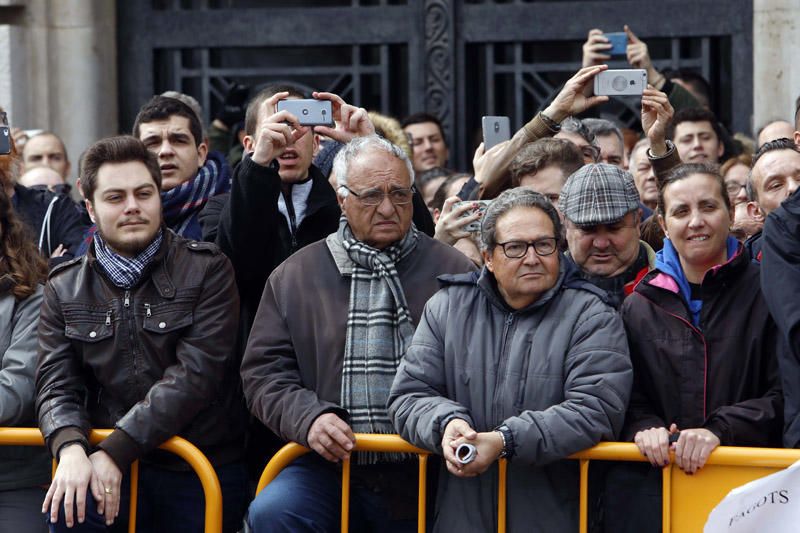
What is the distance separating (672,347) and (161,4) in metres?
5.32

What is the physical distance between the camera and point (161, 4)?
9.08 metres

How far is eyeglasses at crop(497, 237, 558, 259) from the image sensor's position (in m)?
4.66

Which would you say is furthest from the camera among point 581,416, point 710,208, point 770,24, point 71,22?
point 71,22

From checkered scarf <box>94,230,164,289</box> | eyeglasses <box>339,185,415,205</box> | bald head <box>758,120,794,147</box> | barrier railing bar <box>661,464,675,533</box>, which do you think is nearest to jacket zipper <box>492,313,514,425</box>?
barrier railing bar <box>661,464,675,533</box>

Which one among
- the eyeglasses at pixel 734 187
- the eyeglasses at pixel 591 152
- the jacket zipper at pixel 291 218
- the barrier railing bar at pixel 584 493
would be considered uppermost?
the eyeglasses at pixel 591 152

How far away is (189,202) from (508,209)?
168cm

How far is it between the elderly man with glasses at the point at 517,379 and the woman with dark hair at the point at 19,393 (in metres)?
1.37

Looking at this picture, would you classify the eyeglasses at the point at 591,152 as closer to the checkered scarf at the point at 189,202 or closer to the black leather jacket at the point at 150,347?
the checkered scarf at the point at 189,202

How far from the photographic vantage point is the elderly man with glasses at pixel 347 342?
4.77m

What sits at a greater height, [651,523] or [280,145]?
[280,145]

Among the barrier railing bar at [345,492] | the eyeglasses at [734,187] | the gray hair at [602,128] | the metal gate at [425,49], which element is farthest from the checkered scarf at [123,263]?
the metal gate at [425,49]

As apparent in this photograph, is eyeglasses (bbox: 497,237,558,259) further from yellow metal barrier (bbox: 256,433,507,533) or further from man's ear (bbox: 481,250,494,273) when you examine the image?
yellow metal barrier (bbox: 256,433,507,533)

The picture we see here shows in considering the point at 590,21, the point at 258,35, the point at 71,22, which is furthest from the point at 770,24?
the point at 71,22

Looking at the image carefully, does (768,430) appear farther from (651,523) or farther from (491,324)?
(491,324)
